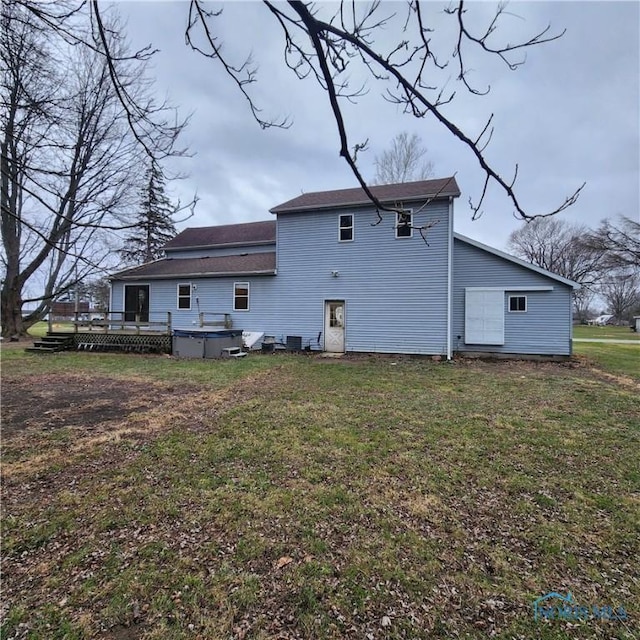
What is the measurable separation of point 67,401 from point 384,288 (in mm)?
10046

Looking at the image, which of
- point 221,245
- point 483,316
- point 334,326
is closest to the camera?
point 483,316

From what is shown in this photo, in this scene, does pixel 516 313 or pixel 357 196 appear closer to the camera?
pixel 516 313

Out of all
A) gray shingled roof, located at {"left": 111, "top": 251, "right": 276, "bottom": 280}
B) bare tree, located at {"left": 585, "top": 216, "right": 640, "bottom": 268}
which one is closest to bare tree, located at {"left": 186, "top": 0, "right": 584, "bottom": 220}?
gray shingled roof, located at {"left": 111, "top": 251, "right": 276, "bottom": 280}

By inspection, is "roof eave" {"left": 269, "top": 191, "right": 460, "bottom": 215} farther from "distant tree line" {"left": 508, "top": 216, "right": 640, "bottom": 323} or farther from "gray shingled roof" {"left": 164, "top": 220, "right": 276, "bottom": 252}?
"distant tree line" {"left": 508, "top": 216, "right": 640, "bottom": 323}

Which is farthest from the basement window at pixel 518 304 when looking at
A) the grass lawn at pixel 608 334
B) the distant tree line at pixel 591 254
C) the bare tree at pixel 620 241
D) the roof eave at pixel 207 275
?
the bare tree at pixel 620 241

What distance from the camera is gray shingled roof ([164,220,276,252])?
18.0 metres

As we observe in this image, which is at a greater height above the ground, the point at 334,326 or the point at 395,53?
the point at 395,53

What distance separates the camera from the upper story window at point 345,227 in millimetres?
13414

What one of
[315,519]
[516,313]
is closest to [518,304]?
[516,313]

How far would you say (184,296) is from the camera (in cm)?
1557

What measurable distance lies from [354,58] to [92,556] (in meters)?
3.78

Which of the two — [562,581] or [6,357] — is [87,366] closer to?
[6,357]

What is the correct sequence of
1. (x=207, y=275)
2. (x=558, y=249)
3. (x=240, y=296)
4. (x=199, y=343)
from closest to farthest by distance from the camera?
(x=199, y=343)
(x=240, y=296)
(x=207, y=275)
(x=558, y=249)

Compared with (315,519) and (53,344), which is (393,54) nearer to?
(315,519)
